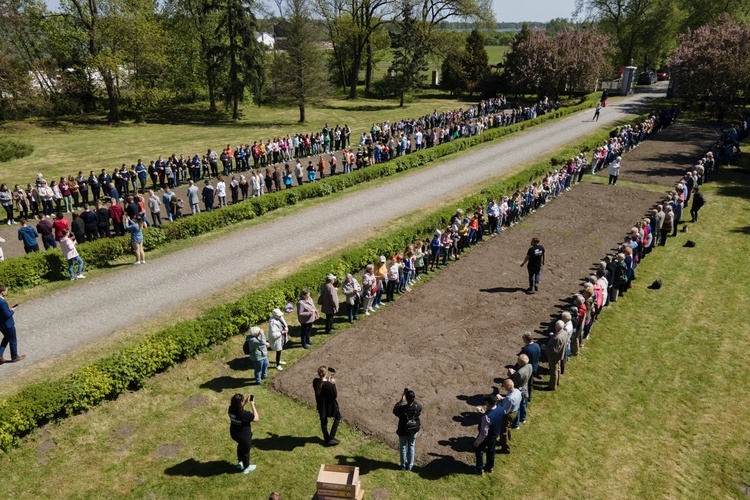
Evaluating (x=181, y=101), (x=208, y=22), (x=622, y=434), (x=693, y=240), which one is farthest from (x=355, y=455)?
(x=181, y=101)

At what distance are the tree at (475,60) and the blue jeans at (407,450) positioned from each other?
55.0 m

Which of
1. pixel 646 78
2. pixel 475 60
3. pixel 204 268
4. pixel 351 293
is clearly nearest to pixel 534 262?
pixel 351 293

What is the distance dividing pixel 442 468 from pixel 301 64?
123ft

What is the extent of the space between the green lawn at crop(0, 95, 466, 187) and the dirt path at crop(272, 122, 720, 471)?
847 inches

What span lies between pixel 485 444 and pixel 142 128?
139 feet

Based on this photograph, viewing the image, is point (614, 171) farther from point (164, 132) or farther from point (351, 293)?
point (164, 132)

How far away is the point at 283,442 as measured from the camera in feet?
32.1

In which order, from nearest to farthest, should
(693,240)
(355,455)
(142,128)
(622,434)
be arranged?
(355,455) < (622,434) < (693,240) < (142,128)

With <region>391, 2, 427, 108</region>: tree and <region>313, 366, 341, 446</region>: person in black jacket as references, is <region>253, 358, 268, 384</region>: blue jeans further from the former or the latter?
<region>391, 2, 427, 108</region>: tree

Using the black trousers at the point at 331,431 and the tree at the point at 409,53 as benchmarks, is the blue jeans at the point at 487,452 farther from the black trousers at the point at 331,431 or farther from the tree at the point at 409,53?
the tree at the point at 409,53

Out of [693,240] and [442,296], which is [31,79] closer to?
[442,296]

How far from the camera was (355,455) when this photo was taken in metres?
9.48

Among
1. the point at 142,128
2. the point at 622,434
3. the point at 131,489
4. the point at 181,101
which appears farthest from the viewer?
the point at 181,101

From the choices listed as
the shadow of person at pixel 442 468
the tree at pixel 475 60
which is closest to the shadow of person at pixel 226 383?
the shadow of person at pixel 442 468
